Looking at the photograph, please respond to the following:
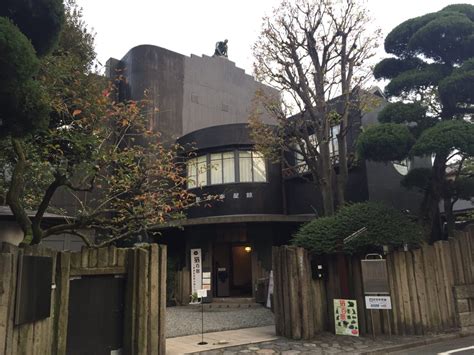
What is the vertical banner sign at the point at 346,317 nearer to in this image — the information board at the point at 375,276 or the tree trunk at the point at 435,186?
the information board at the point at 375,276

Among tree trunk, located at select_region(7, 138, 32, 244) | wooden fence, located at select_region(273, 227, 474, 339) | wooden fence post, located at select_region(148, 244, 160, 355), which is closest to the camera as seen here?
tree trunk, located at select_region(7, 138, 32, 244)

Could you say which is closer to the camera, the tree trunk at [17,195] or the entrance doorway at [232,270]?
the tree trunk at [17,195]

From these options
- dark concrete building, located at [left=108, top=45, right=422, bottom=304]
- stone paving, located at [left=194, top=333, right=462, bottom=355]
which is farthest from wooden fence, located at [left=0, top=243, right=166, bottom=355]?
dark concrete building, located at [left=108, top=45, right=422, bottom=304]

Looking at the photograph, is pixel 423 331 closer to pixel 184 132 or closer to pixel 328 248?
pixel 328 248

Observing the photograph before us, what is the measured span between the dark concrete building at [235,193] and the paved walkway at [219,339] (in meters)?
6.18

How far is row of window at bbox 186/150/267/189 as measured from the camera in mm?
19500

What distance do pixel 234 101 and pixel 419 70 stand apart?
48.7 ft

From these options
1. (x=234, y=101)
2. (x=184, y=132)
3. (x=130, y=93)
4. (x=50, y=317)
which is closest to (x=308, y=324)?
(x=50, y=317)

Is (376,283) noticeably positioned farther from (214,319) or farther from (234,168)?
(234,168)

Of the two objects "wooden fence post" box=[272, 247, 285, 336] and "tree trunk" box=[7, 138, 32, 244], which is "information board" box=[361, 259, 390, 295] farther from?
"tree trunk" box=[7, 138, 32, 244]

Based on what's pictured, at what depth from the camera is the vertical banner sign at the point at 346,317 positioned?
1016 centimetres

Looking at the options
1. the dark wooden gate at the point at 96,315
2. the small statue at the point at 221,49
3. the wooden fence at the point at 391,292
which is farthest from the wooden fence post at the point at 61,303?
the small statue at the point at 221,49

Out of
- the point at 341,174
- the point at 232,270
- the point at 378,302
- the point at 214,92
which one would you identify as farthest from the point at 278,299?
the point at 214,92

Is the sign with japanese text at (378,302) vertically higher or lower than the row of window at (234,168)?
lower
